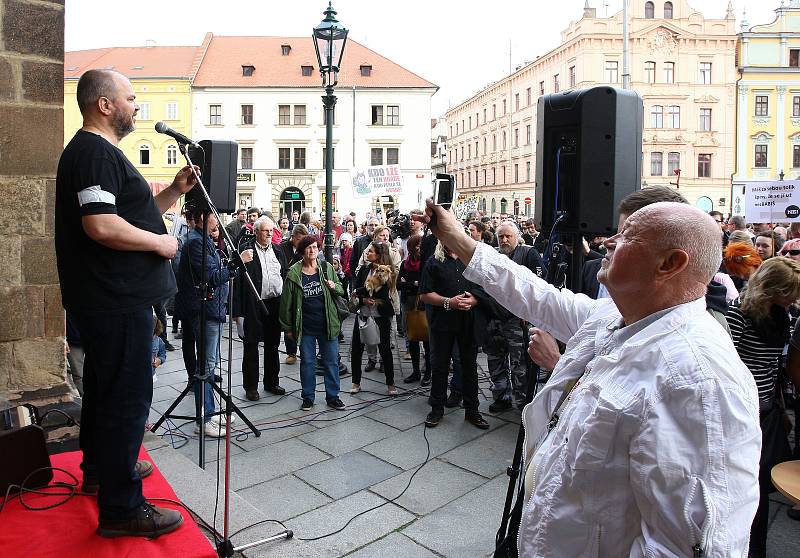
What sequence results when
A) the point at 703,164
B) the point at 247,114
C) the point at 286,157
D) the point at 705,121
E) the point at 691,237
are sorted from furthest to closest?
the point at 703,164
the point at 705,121
the point at 247,114
the point at 286,157
the point at 691,237

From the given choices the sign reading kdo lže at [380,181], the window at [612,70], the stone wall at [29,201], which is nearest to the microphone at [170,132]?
the stone wall at [29,201]

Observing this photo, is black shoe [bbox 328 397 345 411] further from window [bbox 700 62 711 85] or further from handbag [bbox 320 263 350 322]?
window [bbox 700 62 711 85]

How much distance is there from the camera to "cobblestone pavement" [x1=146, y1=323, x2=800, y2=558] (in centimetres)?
335

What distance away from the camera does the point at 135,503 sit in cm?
255

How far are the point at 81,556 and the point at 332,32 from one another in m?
7.43

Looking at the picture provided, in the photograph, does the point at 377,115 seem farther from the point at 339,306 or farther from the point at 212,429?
the point at 212,429

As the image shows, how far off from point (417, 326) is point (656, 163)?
46338mm

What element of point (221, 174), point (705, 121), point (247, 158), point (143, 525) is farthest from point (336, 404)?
point (705, 121)

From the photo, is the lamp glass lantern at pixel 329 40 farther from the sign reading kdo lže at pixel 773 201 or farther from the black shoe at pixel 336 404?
the sign reading kdo lže at pixel 773 201

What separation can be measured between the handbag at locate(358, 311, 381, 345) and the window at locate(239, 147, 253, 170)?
37831 millimetres

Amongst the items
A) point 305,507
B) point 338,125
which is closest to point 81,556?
point 305,507

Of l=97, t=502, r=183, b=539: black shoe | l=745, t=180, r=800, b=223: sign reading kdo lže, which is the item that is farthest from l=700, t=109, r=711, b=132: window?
l=97, t=502, r=183, b=539: black shoe

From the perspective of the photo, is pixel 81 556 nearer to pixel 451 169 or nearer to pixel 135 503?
pixel 135 503

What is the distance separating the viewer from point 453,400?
243 inches
